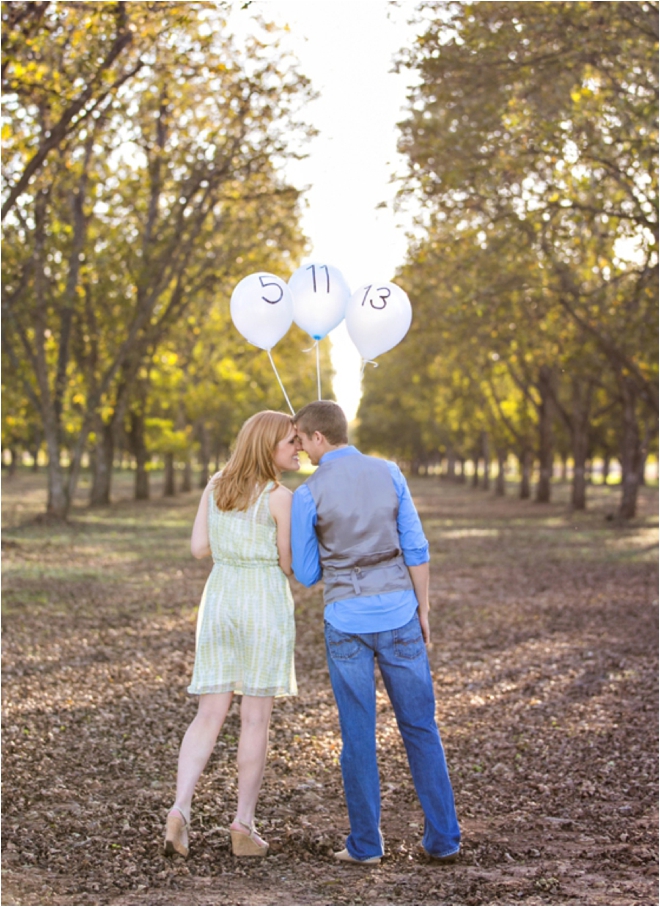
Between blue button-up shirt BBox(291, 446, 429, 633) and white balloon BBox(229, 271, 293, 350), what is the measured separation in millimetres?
1385

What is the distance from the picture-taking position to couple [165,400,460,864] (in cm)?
519

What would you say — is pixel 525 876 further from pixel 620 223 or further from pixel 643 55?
pixel 620 223

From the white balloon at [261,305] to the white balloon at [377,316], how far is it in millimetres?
412

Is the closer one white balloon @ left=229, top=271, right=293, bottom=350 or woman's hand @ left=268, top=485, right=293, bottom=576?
woman's hand @ left=268, top=485, right=293, bottom=576

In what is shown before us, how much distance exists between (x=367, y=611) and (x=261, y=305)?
2.09 metres

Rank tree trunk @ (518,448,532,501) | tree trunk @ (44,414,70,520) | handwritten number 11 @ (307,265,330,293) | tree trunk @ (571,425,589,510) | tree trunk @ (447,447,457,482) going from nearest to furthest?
handwritten number 11 @ (307,265,330,293)
tree trunk @ (44,414,70,520)
tree trunk @ (571,425,589,510)
tree trunk @ (518,448,532,501)
tree trunk @ (447,447,457,482)

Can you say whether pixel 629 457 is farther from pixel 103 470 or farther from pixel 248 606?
pixel 248 606

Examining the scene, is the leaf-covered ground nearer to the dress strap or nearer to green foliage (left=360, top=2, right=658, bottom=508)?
the dress strap

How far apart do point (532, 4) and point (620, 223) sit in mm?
5966

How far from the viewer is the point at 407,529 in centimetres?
527

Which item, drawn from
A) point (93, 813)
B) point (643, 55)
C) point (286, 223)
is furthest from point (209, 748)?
point (286, 223)

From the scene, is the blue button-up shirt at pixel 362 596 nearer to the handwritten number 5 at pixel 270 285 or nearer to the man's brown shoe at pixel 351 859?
the man's brown shoe at pixel 351 859

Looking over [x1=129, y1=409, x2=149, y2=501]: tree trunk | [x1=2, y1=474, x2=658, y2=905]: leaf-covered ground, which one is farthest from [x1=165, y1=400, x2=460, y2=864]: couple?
[x1=129, y1=409, x2=149, y2=501]: tree trunk

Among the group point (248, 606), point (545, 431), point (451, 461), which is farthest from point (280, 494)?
point (451, 461)
